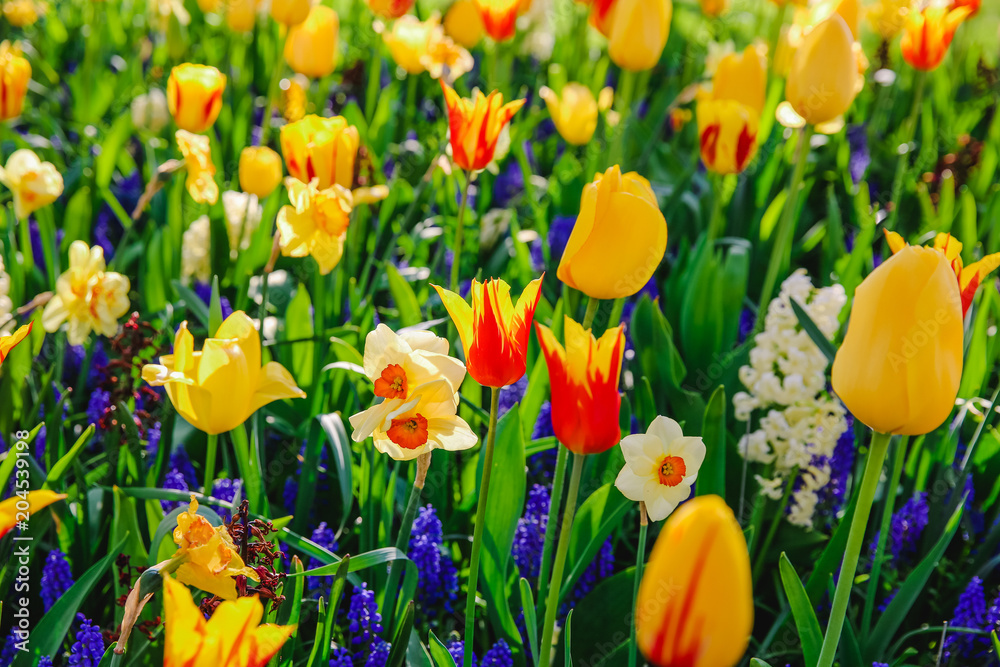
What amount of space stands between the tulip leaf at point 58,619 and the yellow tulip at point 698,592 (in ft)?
2.79

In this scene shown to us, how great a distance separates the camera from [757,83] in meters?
2.47

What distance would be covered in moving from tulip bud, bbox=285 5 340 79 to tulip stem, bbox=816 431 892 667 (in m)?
2.19

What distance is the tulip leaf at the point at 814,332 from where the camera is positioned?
150cm

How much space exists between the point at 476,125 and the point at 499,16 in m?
1.19

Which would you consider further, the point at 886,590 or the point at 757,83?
the point at 757,83

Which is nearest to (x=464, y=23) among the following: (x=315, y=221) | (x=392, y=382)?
(x=315, y=221)

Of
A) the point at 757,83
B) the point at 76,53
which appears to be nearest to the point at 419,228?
the point at 757,83

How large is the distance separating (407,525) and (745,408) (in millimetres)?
730

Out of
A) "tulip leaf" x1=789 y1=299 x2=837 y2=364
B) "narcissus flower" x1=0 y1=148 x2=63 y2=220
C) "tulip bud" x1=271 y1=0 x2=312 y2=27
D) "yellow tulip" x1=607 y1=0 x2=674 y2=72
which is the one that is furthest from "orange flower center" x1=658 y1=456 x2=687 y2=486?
"tulip bud" x1=271 y1=0 x2=312 y2=27

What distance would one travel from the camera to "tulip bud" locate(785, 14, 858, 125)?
5.96 feet

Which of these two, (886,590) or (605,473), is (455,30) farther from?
(886,590)

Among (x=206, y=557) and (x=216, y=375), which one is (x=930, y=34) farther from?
(x=206, y=557)

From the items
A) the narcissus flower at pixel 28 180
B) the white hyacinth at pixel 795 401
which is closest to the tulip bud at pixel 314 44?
the narcissus flower at pixel 28 180

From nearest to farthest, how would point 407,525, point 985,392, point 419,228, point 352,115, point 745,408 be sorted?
point 407,525
point 745,408
point 985,392
point 419,228
point 352,115
